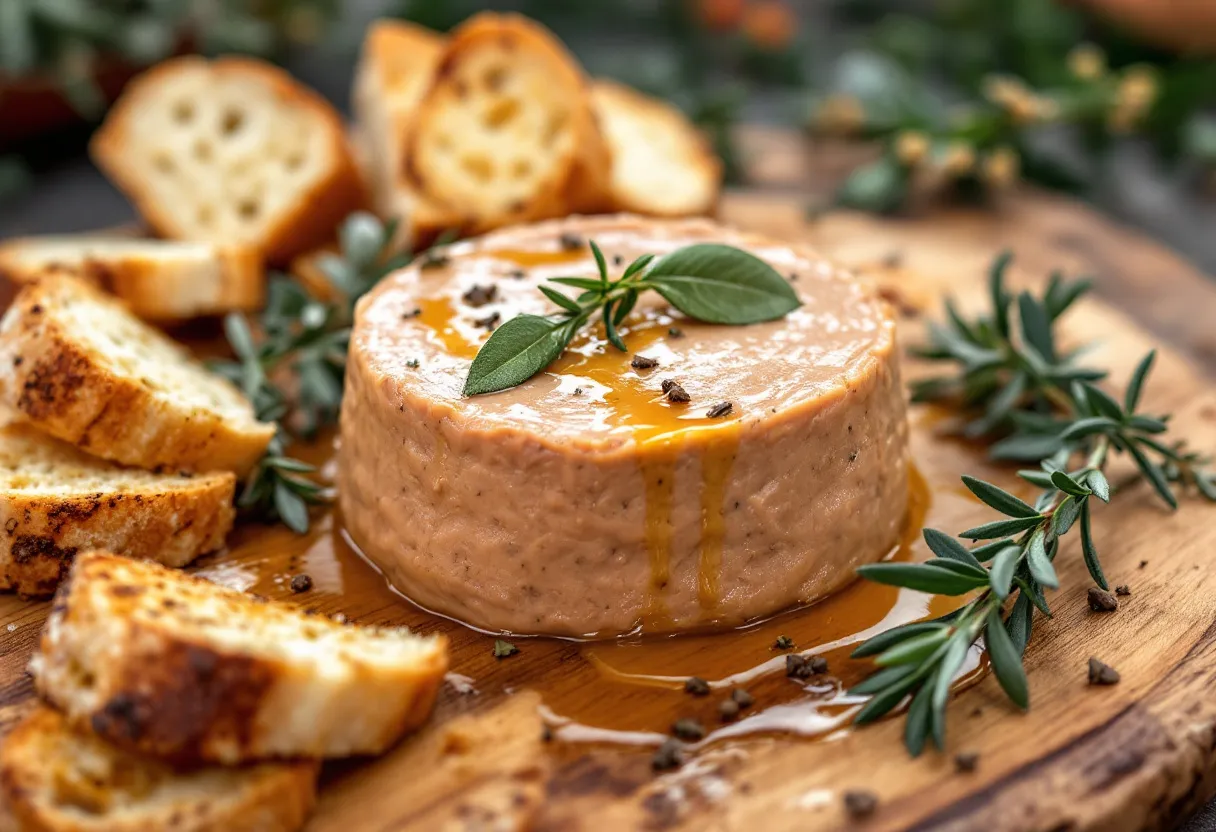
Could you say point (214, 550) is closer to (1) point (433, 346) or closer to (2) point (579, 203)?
(1) point (433, 346)

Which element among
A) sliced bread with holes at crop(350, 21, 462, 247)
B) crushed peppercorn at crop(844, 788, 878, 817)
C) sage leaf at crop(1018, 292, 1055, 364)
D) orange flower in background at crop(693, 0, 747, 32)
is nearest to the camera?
crushed peppercorn at crop(844, 788, 878, 817)

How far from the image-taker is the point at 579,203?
6020mm

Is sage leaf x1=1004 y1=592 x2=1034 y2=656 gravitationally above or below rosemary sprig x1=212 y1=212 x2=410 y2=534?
above

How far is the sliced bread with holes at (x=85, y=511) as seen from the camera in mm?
4078

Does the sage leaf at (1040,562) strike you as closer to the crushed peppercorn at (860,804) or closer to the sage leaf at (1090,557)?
the sage leaf at (1090,557)

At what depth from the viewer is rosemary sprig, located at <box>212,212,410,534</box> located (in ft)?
15.0

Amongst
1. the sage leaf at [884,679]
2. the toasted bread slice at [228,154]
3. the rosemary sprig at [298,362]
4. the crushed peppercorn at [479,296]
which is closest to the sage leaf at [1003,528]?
the sage leaf at [884,679]

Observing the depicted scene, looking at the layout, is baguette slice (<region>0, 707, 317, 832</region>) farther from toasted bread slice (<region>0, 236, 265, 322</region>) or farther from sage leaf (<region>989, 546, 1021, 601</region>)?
toasted bread slice (<region>0, 236, 265, 322</region>)

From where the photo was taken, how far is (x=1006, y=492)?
405 cm

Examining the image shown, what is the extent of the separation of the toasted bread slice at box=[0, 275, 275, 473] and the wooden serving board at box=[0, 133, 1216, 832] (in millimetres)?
359

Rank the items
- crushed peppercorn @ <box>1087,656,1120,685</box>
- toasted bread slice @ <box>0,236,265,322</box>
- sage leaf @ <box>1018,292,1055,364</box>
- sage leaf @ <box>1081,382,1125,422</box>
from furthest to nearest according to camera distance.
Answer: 1. toasted bread slice @ <box>0,236,265,322</box>
2. sage leaf @ <box>1018,292,1055,364</box>
3. sage leaf @ <box>1081,382,1125,422</box>
4. crushed peppercorn @ <box>1087,656,1120,685</box>

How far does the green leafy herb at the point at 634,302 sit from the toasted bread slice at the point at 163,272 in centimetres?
195

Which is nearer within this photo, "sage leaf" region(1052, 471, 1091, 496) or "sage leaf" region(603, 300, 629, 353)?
"sage leaf" region(1052, 471, 1091, 496)

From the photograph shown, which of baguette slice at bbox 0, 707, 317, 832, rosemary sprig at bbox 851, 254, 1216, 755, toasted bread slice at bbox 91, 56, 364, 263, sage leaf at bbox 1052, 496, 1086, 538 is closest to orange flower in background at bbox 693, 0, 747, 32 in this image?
toasted bread slice at bbox 91, 56, 364, 263
